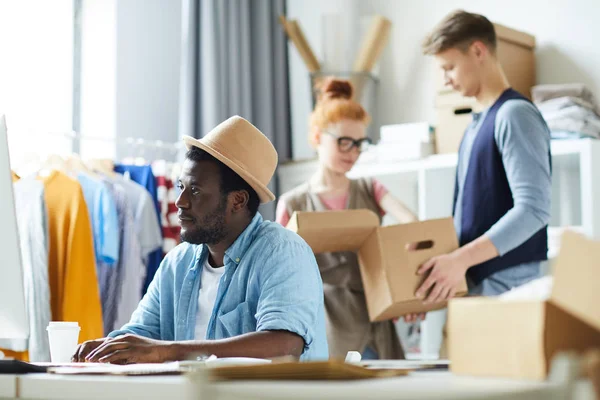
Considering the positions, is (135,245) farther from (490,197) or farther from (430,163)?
(490,197)

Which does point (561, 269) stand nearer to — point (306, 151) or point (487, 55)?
point (487, 55)

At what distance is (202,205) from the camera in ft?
6.13

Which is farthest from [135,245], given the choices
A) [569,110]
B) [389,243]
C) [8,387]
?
[8,387]

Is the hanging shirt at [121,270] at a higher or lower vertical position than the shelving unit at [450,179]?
lower

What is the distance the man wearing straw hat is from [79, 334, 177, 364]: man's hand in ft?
0.46

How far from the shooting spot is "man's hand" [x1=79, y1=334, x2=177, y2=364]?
4.71 ft

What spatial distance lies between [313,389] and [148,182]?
2.60 metres

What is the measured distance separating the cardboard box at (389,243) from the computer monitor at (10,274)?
1134mm

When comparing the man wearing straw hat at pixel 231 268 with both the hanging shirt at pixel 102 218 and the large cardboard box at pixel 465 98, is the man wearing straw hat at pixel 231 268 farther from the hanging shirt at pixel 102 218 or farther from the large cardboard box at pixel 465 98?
the large cardboard box at pixel 465 98

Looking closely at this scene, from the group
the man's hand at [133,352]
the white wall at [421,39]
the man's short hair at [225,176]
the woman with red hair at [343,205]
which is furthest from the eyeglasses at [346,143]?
the man's hand at [133,352]

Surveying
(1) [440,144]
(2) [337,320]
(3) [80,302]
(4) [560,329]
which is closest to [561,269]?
(4) [560,329]

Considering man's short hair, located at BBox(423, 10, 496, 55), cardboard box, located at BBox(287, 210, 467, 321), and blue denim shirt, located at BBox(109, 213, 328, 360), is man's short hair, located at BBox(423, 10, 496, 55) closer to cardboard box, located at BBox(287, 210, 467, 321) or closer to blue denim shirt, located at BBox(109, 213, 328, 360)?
cardboard box, located at BBox(287, 210, 467, 321)

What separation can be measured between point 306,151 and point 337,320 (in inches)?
71.3

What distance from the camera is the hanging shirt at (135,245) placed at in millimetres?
3006
